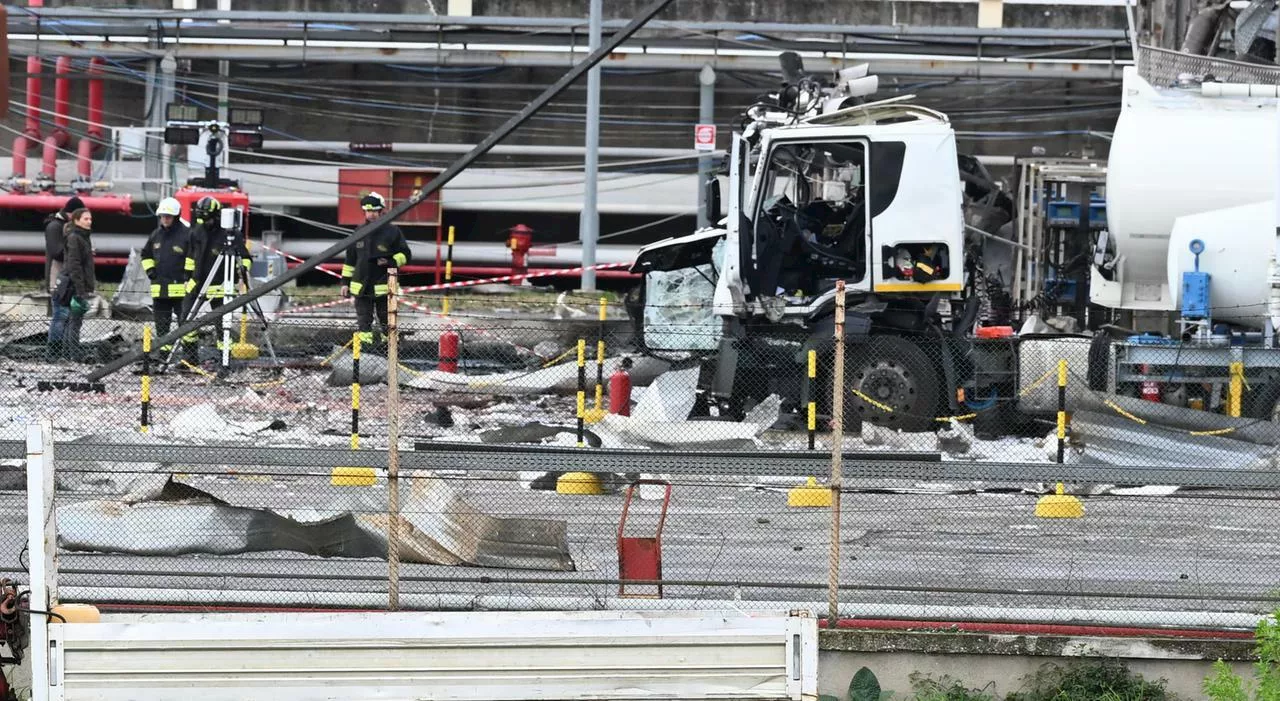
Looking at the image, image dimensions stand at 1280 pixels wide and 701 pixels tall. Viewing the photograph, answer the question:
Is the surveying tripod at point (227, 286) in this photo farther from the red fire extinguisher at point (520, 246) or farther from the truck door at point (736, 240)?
the red fire extinguisher at point (520, 246)

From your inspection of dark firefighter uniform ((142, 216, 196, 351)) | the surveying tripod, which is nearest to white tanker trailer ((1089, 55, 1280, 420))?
the surveying tripod

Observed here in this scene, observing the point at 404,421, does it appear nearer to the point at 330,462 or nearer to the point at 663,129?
the point at 330,462

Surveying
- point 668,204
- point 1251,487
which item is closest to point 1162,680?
point 1251,487

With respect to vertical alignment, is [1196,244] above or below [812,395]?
above

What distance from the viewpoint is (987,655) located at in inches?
331

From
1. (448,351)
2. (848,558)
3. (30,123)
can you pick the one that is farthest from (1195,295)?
(30,123)

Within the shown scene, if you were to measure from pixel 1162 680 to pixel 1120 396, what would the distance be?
695 cm

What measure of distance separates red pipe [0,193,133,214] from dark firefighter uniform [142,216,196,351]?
6998 millimetres

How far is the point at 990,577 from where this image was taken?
Answer: 966 cm

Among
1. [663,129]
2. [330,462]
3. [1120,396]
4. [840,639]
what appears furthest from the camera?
[663,129]

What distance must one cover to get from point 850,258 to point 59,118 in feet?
56.1

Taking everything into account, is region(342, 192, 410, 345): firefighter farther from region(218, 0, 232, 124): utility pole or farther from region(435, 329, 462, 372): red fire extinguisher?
region(218, 0, 232, 124): utility pole

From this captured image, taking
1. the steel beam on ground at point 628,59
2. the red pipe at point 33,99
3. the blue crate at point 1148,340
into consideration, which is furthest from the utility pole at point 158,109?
the blue crate at point 1148,340

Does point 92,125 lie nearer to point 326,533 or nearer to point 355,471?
point 355,471
